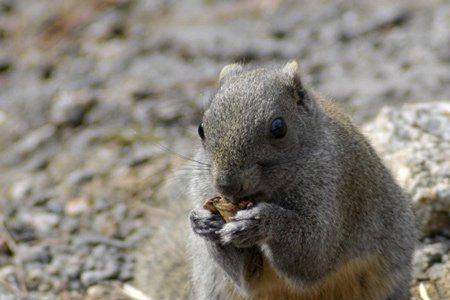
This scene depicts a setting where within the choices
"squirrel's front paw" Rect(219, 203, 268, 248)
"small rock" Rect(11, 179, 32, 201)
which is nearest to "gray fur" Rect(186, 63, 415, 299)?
"squirrel's front paw" Rect(219, 203, 268, 248)

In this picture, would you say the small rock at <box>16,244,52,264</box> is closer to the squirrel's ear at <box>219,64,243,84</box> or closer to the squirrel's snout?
the squirrel's ear at <box>219,64,243,84</box>

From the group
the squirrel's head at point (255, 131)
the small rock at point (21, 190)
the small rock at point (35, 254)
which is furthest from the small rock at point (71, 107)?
the squirrel's head at point (255, 131)

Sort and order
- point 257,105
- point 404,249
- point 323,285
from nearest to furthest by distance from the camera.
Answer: point 257,105, point 323,285, point 404,249

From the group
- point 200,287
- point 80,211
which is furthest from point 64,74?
point 200,287

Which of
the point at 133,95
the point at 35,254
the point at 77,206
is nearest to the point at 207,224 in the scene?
the point at 35,254

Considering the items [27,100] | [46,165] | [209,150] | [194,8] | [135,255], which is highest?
[194,8]

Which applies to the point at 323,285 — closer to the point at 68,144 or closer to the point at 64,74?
the point at 68,144

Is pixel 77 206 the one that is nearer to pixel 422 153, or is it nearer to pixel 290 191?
pixel 422 153
